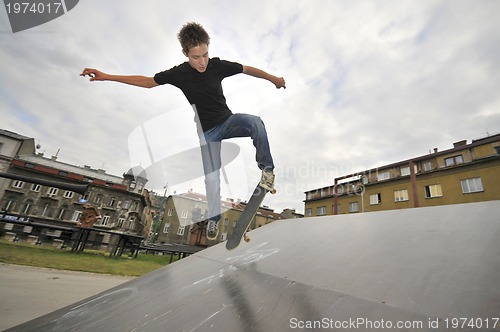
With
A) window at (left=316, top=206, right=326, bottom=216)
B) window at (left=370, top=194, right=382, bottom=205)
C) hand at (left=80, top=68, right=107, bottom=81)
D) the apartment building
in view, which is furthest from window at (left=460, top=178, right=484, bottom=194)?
the apartment building

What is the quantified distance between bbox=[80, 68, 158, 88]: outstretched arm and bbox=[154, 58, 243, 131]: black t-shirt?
0.15 meters

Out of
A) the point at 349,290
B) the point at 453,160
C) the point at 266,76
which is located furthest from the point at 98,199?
the point at 453,160

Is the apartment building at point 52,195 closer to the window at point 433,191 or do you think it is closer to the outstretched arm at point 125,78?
the outstretched arm at point 125,78

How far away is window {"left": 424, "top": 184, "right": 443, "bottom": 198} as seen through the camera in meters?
20.7

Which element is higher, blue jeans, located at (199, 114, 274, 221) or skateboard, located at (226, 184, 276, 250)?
blue jeans, located at (199, 114, 274, 221)

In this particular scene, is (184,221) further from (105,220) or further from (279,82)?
(279,82)

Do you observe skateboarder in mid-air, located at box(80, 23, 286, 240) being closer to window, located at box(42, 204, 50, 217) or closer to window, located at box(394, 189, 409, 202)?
window, located at box(394, 189, 409, 202)

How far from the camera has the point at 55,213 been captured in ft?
101

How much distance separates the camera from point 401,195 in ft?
78.7

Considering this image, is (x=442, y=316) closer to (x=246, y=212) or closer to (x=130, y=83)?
(x=246, y=212)

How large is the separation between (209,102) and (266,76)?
1.01m

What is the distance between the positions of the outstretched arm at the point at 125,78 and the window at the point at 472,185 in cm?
2551

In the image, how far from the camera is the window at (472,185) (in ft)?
59.6

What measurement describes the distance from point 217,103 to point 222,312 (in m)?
2.46
